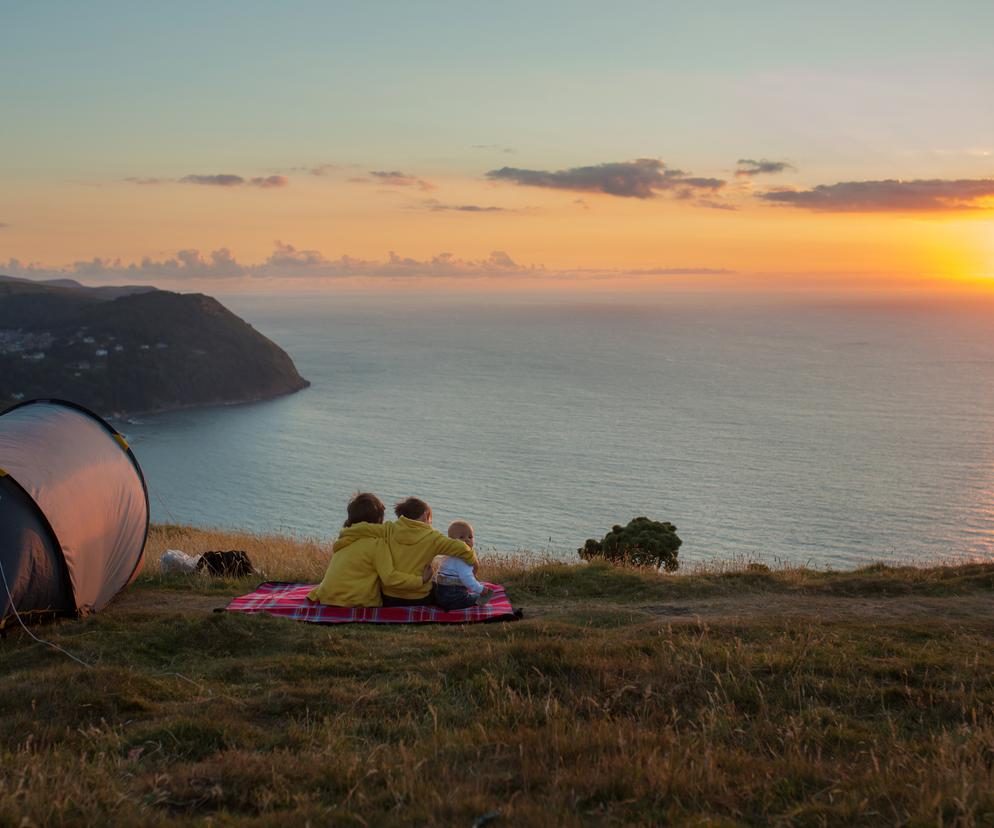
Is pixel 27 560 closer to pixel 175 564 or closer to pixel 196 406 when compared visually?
pixel 175 564

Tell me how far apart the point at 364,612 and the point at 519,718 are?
4644 millimetres

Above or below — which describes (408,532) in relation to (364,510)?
below

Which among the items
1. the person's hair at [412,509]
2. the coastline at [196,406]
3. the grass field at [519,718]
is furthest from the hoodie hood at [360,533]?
the coastline at [196,406]

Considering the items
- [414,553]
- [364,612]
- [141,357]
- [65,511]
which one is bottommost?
[141,357]

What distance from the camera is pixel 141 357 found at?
468 feet

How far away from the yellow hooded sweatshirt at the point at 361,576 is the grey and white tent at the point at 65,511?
2701mm

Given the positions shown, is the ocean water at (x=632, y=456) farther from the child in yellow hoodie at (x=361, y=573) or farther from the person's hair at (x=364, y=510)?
the child in yellow hoodie at (x=361, y=573)

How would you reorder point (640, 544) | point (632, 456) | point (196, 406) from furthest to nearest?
point (196, 406) < point (632, 456) < point (640, 544)

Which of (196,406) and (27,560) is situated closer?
(27,560)

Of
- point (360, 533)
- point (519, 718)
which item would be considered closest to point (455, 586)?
point (360, 533)

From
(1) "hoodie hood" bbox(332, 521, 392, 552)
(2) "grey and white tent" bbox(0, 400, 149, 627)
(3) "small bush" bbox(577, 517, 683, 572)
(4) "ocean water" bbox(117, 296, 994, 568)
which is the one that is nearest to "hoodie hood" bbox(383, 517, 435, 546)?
(1) "hoodie hood" bbox(332, 521, 392, 552)

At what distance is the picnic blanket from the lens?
31.3 ft

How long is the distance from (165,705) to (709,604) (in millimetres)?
6522

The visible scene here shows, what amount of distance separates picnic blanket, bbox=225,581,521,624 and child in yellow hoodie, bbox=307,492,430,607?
118 mm
